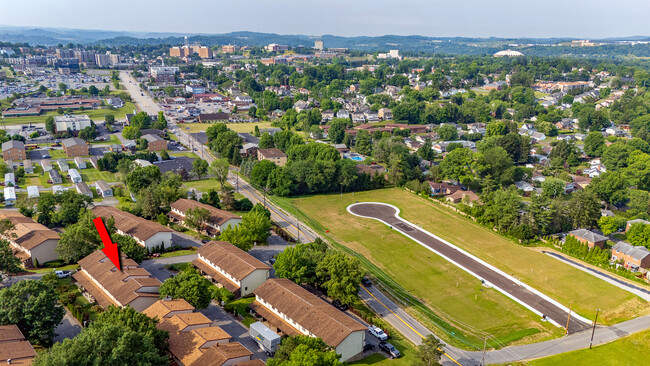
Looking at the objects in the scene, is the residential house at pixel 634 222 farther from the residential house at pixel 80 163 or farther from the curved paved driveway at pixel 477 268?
the residential house at pixel 80 163

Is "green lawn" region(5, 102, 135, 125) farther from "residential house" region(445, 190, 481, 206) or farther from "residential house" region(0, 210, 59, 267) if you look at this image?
"residential house" region(445, 190, 481, 206)

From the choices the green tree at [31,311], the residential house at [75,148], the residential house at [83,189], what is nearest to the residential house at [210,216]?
the residential house at [83,189]

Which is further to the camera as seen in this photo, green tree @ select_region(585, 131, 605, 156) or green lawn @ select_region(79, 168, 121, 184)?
green tree @ select_region(585, 131, 605, 156)

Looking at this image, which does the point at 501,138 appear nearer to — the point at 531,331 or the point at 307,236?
the point at 307,236

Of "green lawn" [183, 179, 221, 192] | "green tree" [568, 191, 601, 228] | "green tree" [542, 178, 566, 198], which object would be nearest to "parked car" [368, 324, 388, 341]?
"green tree" [568, 191, 601, 228]

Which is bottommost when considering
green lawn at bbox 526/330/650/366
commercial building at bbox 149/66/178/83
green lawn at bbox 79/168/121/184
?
green lawn at bbox 526/330/650/366

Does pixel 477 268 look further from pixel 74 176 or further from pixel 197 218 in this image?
pixel 74 176
